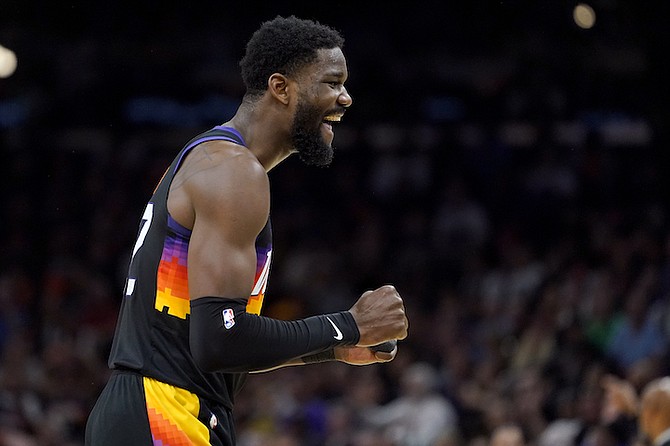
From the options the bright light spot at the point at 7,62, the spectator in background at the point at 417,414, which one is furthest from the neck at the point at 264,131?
the bright light spot at the point at 7,62

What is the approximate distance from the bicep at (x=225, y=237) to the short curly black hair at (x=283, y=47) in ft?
1.72

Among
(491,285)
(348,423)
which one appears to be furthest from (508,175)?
(348,423)

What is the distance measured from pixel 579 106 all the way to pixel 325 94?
9017mm

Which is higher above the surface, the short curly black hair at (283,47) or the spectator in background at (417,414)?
the short curly black hair at (283,47)

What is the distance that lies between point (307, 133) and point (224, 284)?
0.67m

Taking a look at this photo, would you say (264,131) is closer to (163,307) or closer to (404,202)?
(163,307)

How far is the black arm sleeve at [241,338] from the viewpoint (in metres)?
3.09

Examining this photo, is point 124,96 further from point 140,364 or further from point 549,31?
point 140,364

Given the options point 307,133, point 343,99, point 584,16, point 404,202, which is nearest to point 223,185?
point 307,133

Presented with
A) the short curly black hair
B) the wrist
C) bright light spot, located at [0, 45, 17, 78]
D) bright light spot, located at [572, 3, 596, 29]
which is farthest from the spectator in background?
bright light spot, located at [0, 45, 17, 78]

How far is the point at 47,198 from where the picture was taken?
13.5 metres

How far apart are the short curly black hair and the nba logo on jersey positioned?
815 millimetres

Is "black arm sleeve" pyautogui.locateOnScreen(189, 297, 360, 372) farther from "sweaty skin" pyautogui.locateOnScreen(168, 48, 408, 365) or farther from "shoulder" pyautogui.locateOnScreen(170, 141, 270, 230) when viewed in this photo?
"shoulder" pyautogui.locateOnScreen(170, 141, 270, 230)

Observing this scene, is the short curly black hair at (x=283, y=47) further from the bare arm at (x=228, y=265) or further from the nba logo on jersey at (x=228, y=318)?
the nba logo on jersey at (x=228, y=318)
